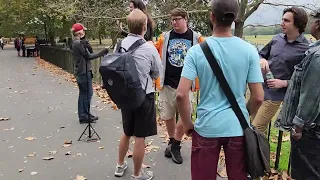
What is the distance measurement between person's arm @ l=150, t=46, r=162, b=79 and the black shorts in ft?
0.74

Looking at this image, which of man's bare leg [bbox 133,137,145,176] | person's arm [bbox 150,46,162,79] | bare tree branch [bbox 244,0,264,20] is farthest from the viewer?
bare tree branch [bbox 244,0,264,20]

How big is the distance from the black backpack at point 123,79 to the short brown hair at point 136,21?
10.1 inches

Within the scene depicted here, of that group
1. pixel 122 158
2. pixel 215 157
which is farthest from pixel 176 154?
pixel 215 157

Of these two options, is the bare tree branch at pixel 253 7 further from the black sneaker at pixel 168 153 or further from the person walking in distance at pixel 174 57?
the black sneaker at pixel 168 153

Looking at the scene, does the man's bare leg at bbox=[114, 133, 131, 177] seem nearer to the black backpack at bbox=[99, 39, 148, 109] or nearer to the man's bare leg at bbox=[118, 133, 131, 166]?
the man's bare leg at bbox=[118, 133, 131, 166]

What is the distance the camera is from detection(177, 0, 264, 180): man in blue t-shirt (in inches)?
96.1

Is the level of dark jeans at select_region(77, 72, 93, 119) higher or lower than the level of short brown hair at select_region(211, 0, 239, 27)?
lower

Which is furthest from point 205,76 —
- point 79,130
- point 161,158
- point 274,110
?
point 79,130

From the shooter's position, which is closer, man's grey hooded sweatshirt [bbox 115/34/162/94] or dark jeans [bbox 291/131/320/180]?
dark jeans [bbox 291/131/320/180]

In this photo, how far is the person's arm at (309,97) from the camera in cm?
253

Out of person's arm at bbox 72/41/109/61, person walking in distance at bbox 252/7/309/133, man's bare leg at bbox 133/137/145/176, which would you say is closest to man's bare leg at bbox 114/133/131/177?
man's bare leg at bbox 133/137/145/176

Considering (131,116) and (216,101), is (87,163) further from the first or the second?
(216,101)

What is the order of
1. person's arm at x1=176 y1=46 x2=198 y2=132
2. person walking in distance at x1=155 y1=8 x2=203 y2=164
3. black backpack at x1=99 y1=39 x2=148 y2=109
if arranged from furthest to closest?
person walking in distance at x1=155 y1=8 x2=203 y2=164, black backpack at x1=99 y1=39 x2=148 y2=109, person's arm at x1=176 y1=46 x2=198 y2=132

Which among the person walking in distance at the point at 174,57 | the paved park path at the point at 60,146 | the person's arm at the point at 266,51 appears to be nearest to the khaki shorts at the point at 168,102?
the person walking in distance at the point at 174,57
